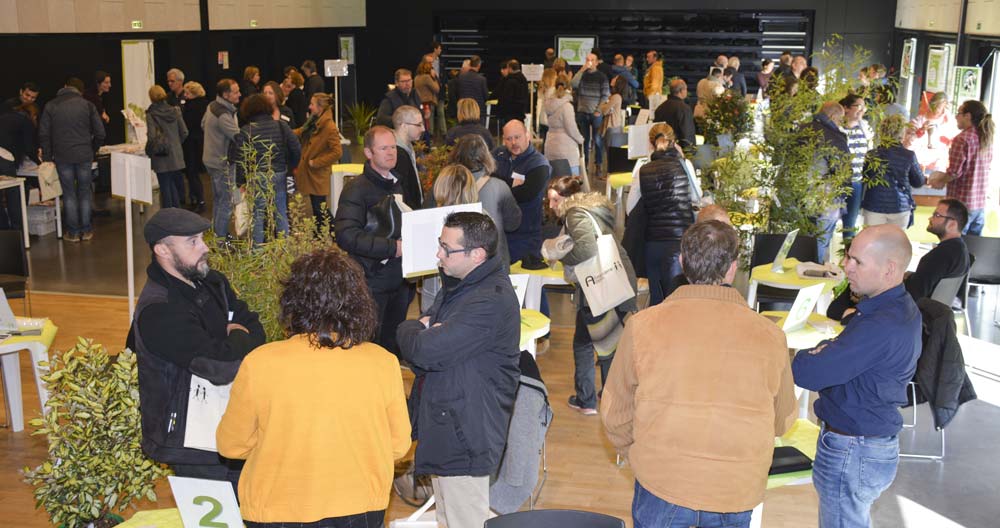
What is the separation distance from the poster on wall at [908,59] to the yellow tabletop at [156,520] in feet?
55.1

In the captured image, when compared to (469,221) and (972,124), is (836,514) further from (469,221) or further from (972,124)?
(972,124)

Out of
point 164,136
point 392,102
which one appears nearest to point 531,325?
point 392,102

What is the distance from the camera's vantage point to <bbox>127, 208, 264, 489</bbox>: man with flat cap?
11.1 feet

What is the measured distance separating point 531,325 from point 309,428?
258 cm

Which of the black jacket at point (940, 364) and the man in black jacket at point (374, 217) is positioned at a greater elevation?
the man in black jacket at point (374, 217)

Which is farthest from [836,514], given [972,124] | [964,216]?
[972,124]

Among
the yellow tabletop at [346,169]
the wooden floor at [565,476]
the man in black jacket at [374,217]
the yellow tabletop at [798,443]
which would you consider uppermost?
the man in black jacket at [374,217]

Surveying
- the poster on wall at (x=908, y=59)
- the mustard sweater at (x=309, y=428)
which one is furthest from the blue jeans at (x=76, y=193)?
the poster on wall at (x=908, y=59)

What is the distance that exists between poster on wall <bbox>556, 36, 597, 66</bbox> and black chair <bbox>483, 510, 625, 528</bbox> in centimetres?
2020

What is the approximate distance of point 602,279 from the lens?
18.0 ft

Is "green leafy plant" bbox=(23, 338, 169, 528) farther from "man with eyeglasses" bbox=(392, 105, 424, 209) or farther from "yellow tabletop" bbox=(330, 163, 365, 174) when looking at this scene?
"yellow tabletop" bbox=(330, 163, 365, 174)

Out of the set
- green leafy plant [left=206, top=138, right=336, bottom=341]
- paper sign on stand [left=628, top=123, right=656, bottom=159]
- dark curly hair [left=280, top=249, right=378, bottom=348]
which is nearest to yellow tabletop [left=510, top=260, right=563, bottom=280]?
green leafy plant [left=206, top=138, right=336, bottom=341]

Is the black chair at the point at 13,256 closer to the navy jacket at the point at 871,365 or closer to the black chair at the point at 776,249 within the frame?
the black chair at the point at 776,249

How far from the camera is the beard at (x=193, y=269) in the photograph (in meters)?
3.54
